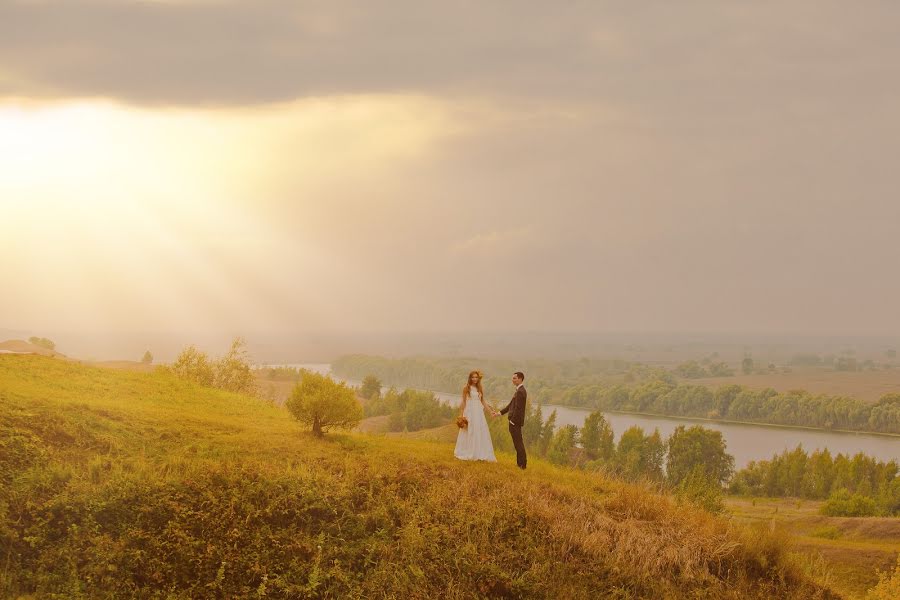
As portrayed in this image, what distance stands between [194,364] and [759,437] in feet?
465

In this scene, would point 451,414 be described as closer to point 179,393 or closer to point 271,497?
point 179,393

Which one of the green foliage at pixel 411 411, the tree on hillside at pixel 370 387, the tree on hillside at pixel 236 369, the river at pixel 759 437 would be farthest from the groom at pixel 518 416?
the river at pixel 759 437

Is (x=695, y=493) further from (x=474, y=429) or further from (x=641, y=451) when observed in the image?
(x=641, y=451)

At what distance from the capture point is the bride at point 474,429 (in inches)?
747

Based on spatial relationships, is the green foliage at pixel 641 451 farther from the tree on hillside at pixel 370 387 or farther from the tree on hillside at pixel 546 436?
the tree on hillside at pixel 370 387

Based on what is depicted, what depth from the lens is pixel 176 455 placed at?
646 inches

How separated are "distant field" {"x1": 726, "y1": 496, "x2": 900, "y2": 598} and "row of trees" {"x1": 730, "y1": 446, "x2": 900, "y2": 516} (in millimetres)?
9358

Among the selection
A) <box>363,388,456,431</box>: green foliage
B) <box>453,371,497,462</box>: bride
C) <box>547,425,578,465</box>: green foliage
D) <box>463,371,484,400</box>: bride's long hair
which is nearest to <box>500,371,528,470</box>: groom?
<box>453,371,497,462</box>: bride

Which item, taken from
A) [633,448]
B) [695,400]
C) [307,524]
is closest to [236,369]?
[307,524]

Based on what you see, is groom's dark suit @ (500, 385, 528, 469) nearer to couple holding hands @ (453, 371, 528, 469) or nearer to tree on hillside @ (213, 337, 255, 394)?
couple holding hands @ (453, 371, 528, 469)

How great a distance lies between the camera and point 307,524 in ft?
50.1

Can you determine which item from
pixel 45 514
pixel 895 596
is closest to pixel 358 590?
pixel 45 514

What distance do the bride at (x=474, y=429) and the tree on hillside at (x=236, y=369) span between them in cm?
2989

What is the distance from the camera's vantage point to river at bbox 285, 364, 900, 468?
136750mm
